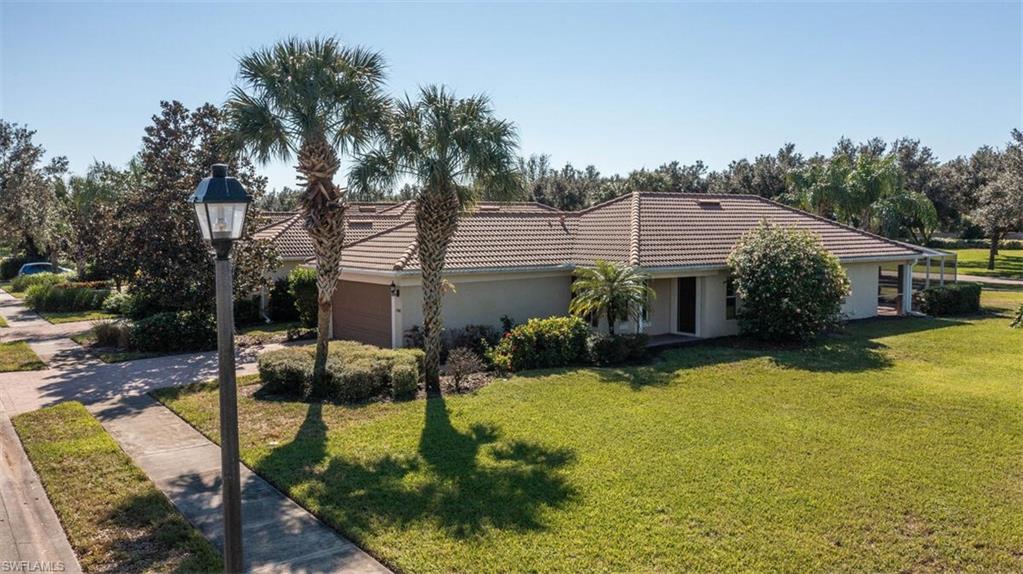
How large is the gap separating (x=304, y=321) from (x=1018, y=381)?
19.2 m

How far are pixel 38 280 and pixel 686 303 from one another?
32.9 meters

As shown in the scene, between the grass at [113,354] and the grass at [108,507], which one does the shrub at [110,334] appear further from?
the grass at [108,507]

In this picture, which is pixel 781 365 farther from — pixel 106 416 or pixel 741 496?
pixel 106 416

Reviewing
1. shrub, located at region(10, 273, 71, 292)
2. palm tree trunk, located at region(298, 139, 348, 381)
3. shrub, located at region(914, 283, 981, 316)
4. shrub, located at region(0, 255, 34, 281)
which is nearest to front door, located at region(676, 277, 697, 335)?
shrub, located at region(914, 283, 981, 316)

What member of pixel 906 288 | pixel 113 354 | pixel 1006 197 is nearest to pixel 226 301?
pixel 113 354

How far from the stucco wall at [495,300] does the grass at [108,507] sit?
7994 millimetres

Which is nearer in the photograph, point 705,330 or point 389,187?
point 389,187

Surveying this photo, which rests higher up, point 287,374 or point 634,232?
point 634,232

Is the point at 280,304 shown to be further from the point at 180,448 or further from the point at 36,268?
the point at 36,268

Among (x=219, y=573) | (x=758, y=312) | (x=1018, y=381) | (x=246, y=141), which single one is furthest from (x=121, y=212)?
(x=1018, y=381)

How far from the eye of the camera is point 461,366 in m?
14.6

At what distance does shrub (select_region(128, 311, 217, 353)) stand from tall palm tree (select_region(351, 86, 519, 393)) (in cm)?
883

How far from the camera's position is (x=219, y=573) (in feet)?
21.6

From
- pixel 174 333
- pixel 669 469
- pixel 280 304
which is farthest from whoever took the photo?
pixel 280 304
